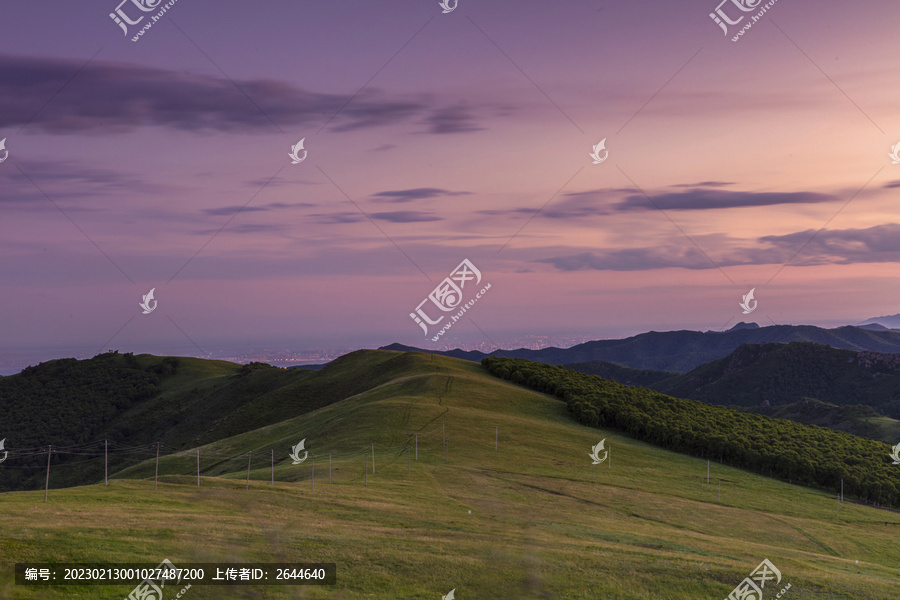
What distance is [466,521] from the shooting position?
4703cm

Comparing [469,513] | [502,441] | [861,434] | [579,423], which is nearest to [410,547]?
[469,513]

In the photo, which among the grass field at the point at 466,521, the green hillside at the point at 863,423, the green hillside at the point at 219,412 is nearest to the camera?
the grass field at the point at 466,521

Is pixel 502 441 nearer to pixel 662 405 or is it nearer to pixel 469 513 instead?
pixel 469 513

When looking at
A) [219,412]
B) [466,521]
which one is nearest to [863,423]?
[466,521]

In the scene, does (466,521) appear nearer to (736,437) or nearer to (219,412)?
(736,437)

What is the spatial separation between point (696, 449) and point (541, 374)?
40687 millimetres

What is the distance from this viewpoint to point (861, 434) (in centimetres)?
17200

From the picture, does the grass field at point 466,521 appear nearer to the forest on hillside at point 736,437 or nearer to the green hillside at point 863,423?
the forest on hillside at point 736,437

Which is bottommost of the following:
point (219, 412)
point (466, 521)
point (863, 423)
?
point (219, 412)

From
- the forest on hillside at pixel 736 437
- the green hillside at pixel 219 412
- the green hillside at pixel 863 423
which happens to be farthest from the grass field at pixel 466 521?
the green hillside at pixel 863 423

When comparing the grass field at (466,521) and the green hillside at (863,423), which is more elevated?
the green hillside at (863,423)

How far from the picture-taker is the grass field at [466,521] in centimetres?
3191

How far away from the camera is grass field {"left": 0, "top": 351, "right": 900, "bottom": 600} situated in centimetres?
3191

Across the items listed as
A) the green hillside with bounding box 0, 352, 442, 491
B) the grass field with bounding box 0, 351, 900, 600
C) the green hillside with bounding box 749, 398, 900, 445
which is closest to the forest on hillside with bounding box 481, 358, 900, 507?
the grass field with bounding box 0, 351, 900, 600
